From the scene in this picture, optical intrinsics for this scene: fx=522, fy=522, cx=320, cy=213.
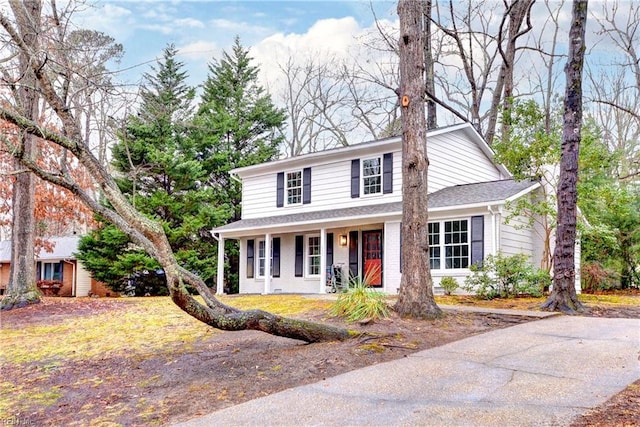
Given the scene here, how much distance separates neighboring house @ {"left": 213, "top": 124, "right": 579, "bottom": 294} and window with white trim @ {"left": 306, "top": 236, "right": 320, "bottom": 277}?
0.03 metres

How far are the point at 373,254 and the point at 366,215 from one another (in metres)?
1.82

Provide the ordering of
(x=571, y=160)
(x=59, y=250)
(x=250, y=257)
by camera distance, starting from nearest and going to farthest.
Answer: (x=571, y=160) → (x=250, y=257) → (x=59, y=250)

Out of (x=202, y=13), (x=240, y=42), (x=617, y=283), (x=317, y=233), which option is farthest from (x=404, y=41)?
(x=240, y=42)

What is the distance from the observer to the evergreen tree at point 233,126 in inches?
902

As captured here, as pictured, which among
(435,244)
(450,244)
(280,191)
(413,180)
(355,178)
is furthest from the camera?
(280,191)

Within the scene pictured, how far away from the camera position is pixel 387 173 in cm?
1534

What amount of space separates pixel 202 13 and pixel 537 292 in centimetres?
1010

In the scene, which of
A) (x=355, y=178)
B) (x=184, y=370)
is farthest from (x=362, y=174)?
(x=184, y=370)

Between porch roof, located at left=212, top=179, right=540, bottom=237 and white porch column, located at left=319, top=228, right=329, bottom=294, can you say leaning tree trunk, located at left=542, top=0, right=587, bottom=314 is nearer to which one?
porch roof, located at left=212, top=179, right=540, bottom=237

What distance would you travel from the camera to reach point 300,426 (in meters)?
3.99

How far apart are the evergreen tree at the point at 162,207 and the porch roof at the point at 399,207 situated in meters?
3.52

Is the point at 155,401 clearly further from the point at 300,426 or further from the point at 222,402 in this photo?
the point at 300,426

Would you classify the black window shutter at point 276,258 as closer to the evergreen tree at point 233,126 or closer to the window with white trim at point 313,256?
the window with white trim at point 313,256

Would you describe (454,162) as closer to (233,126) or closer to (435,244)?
(435,244)
